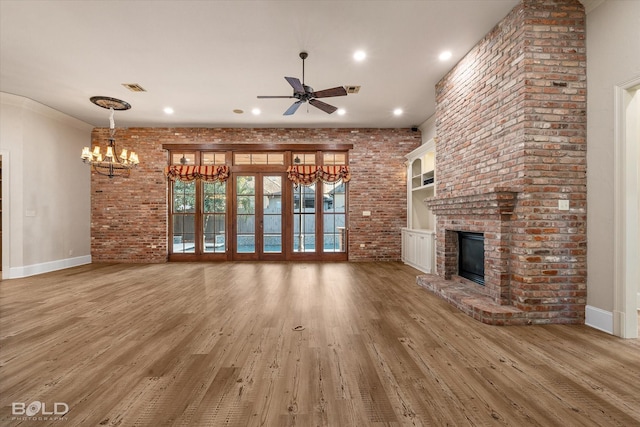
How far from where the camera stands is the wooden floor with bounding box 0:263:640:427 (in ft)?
5.29

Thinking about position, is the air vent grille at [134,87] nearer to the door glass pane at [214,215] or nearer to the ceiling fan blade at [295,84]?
the door glass pane at [214,215]

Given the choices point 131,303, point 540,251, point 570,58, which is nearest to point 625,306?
point 540,251

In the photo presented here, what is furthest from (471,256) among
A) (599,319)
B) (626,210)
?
(626,210)

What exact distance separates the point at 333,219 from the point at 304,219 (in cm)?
72

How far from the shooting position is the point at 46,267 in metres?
5.75

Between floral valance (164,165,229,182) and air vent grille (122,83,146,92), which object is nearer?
air vent grille (122,83,146,92)

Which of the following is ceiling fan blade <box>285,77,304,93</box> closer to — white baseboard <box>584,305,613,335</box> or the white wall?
white baseboard <box>584,305,613,335</box>

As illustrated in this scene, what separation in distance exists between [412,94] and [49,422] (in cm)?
587

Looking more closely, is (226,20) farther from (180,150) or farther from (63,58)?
(180,150)

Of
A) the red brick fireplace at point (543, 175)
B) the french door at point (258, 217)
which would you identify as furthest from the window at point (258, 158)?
the red brick fireplace at point (543, 175)

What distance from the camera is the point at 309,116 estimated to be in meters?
6.27

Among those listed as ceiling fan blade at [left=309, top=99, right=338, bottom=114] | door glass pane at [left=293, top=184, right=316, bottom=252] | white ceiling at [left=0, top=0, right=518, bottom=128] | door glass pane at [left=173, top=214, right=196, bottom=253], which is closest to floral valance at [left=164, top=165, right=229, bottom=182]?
door glass pane at [left=173, top=214, right=196, bottom=253]

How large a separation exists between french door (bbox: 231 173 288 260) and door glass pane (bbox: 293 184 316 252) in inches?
11.3

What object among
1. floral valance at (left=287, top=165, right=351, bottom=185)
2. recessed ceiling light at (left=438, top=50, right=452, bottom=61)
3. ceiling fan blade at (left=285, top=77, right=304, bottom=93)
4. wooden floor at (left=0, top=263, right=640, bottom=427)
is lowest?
wooden floor at (left=0, top=263, right=640, bottom=427)
